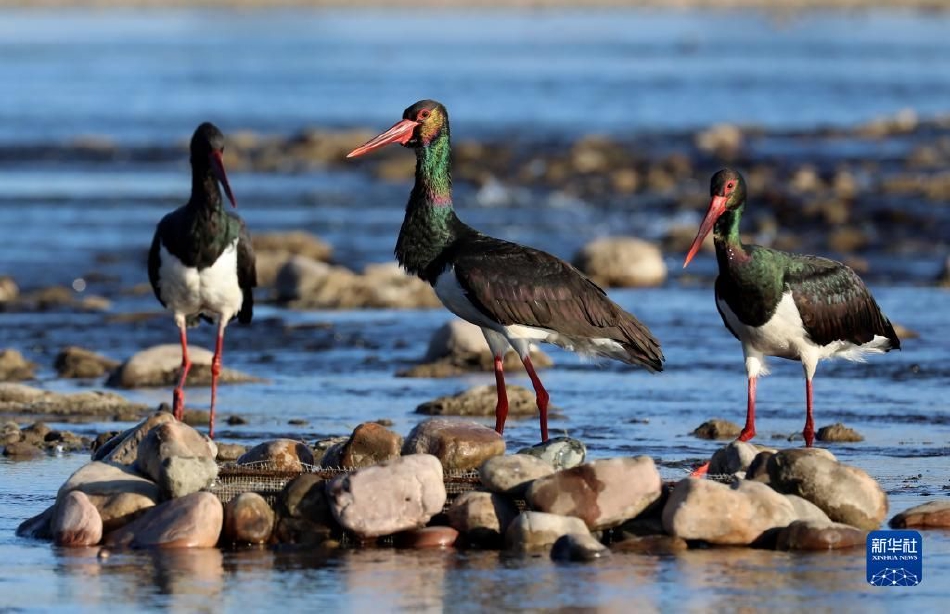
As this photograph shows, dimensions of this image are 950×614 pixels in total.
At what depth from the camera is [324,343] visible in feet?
58.4

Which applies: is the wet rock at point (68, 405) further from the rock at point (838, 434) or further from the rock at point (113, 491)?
the rock at point (838, 434)

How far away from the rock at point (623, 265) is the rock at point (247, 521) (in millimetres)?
12166

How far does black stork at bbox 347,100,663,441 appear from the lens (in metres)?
11.2

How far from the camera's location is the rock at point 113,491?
9766 millimetres

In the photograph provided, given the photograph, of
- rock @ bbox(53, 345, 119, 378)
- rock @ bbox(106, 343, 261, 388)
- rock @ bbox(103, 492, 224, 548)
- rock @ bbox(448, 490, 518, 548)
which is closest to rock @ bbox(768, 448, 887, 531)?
rock @ bbox(448, 490, 518, 548)

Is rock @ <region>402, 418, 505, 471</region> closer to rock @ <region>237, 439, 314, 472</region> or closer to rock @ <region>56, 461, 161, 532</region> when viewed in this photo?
rock @ <region>237, 439, 314, 472</region>

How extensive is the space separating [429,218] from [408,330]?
6916 mm

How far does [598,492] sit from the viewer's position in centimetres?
956

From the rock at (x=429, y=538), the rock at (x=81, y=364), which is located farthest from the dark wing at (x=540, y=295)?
the rock at (x=81, y=364)

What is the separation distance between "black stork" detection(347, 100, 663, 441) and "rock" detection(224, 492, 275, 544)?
2141mm

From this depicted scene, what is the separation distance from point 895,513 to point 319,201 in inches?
925

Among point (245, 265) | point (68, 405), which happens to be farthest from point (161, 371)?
point (245, 265)

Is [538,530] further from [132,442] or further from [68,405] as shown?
[68,405]

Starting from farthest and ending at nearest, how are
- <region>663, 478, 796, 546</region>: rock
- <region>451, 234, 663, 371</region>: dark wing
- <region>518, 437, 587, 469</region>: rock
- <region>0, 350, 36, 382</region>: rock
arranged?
<region>0, 350, 36, 382</region>: rock, <region>451, 234, 663, 371</region>: dark wing, <region>518, 437, 587, 469</region>: rock, <region>663, 478, 796, 546</region>: rock
